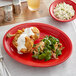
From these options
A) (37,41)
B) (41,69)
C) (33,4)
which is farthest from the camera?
(33,4)

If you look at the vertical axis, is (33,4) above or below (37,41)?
above

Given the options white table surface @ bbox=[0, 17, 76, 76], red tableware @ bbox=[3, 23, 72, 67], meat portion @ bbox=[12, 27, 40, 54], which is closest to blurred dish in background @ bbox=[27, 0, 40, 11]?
red tableware @ bbox=[3, 23, 72, 67]

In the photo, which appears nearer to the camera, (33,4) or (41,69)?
(41,69)

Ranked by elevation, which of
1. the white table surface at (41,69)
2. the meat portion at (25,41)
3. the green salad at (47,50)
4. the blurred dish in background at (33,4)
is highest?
the blurred dish in background at (33,4)

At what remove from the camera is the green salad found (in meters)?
1.21

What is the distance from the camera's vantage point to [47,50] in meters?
1.23

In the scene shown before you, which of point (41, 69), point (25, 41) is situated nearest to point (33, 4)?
point (25, 41)

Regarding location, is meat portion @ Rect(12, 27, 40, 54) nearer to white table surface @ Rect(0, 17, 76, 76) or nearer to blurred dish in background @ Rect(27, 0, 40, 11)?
white table surface @ Rect(0, 17, 76, 76)

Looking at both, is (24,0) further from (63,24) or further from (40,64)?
(40,64)

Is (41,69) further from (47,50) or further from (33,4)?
(33,4)

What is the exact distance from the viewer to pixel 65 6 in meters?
1.68

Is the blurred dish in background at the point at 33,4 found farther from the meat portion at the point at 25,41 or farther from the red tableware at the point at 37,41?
the meat portion at the point at 25,41

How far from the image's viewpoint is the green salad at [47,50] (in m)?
1.21

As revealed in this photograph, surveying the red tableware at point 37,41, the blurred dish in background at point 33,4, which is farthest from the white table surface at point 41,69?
the blurred dish in background at point 33,4
